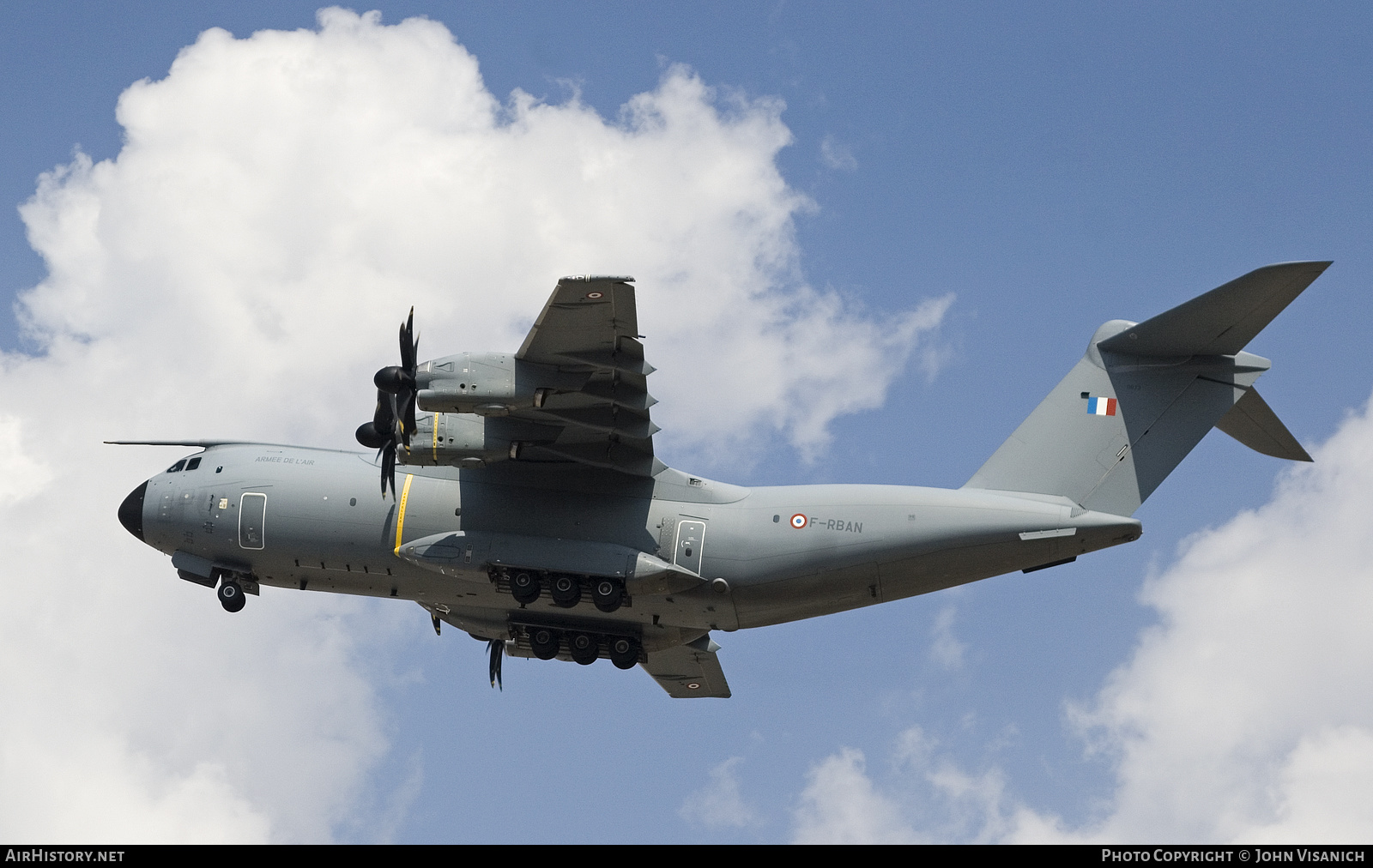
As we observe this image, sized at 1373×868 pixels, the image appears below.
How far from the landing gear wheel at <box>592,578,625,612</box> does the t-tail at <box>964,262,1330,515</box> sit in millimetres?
4781

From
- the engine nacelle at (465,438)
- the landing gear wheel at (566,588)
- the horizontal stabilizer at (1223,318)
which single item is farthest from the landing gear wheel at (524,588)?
the horizontal stabilizer at (1223,318)

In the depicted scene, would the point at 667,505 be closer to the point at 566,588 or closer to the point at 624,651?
the point at 566,588

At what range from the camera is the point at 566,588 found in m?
19.4

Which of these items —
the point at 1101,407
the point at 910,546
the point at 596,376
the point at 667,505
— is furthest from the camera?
the point at 1101,407

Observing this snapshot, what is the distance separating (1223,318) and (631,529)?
7740 millimetres

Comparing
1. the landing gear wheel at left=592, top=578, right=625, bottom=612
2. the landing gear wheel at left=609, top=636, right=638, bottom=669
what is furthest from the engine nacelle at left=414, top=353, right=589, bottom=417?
the landing gear wheel at left=609, top=636, right=638, bottom=669

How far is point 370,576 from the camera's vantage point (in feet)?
66.0

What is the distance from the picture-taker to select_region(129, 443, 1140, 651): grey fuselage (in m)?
18.9

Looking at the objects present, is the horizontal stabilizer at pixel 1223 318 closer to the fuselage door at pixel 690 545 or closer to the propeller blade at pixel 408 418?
the fuselage door at pixel 690 545

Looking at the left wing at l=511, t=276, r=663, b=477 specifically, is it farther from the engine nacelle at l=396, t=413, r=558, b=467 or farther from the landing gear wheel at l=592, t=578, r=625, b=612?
the landing gear wheel at l=592, t=578, r=625, b=612

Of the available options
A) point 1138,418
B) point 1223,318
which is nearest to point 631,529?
point 1138,418

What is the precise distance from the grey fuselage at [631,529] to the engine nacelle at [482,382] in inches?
78.8

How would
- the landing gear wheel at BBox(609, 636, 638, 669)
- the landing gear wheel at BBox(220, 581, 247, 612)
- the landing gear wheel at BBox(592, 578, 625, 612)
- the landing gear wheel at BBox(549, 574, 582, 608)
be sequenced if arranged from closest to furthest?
the landing gear wheel at BBox(592, 578, 625, 612) < the landing gear wheel at BBox(549, 574, 582, 608) < the landing gear wheel at BBox(220, 581, 247, 612) < the landing gear wheel at BBox(609, 636, 638, 669)

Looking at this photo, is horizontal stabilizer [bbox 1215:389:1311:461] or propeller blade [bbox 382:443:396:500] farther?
horizontal stabilizer [bbox 1215:389:1311:461]
